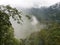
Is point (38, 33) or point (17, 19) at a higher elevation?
point (17, 19)

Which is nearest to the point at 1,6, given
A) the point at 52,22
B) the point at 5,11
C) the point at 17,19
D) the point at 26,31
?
the point at 5,11

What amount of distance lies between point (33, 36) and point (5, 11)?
2873 cm

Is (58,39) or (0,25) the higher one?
(0,25)

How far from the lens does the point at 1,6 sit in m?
7.27

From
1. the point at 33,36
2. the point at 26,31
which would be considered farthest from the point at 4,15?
the point at 33,36

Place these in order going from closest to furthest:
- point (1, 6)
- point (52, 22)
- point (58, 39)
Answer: point (1, 6)
point (58, 39)
point (52, 22)

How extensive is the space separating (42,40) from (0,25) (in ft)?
88.5

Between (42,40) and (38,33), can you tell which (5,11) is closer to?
(42,40)

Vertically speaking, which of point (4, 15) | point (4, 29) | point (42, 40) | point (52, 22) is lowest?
point (42, 40)

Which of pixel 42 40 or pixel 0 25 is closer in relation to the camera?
pixel 0 25

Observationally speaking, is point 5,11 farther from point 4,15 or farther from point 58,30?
point 58,30

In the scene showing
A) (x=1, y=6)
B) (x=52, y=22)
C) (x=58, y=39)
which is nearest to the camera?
(x=1, y=6)

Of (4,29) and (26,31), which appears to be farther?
(26,31)

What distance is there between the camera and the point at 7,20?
299 inches
